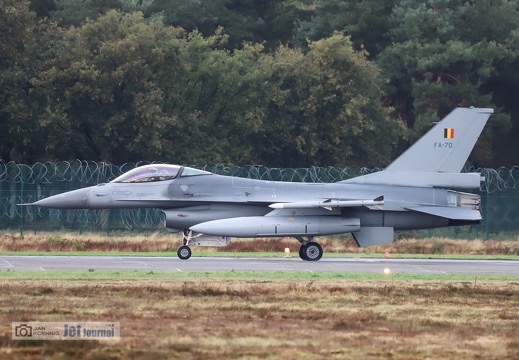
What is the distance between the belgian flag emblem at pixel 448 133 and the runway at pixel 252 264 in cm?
346

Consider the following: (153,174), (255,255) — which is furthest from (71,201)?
(255,255)

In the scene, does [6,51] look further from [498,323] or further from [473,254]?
[498,323]

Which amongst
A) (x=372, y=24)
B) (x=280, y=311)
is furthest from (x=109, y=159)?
(x=280, y=311)

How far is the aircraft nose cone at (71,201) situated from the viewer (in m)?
29.0

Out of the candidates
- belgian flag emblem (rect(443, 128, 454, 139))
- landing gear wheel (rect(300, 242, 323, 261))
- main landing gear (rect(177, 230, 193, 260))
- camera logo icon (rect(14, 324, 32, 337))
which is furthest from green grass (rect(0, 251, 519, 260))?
camera logo icon (rect(14, 324, 32, 337))

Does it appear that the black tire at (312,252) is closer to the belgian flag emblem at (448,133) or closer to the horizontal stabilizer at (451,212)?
the horizontal stabilizer at (451,212)

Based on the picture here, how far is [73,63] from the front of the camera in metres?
46.0

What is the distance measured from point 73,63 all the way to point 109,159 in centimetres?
445

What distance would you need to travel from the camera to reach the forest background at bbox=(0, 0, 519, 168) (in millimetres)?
46094

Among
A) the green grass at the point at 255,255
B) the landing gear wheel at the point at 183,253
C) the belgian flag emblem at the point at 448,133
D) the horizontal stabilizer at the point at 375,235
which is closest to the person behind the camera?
the landing gear wheel at the point at 183,253

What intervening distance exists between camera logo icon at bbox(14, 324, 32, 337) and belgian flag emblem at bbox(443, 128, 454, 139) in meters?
18.3

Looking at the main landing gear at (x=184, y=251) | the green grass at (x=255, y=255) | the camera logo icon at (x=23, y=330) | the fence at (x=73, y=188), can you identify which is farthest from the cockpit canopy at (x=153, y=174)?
the camera logo icon at (x=23, y=330)

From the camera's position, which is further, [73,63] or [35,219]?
[73,63]

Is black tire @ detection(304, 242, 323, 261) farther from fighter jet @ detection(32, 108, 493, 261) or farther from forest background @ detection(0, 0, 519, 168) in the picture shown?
forest background @ detection(0, 0, 519, 168)
